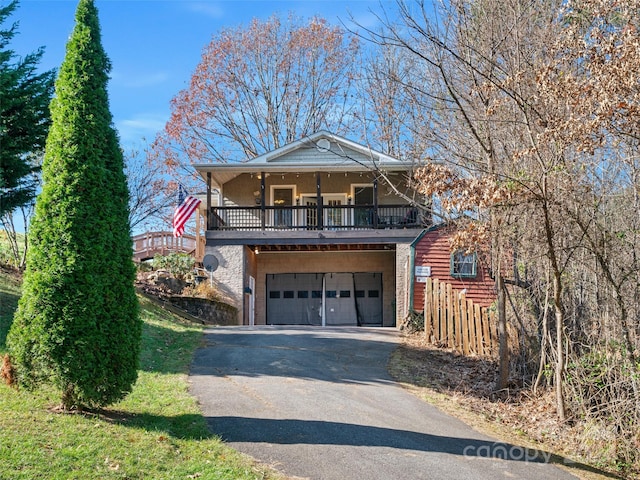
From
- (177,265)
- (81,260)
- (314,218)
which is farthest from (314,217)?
(81,260)

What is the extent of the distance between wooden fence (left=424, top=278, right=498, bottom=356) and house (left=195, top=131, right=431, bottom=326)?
6.16 meters

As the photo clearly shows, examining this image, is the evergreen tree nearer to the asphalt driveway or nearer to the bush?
the asphalt driveway

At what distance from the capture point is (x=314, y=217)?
22.3m

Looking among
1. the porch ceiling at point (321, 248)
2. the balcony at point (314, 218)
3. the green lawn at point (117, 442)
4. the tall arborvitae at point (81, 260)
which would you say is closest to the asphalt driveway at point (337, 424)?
the green lawn at point (117, 442)

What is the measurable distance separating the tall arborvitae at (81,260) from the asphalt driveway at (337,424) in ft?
5.23

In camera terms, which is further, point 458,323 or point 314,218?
point 314,218

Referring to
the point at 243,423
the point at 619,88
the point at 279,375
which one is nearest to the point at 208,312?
the point at 279,375

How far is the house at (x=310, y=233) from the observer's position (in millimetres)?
20781

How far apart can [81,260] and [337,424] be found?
12.0ft

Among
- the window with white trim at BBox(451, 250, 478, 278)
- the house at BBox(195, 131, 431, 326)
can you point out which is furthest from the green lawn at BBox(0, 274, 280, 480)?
the house at BBox(195, 131, 431, 326)

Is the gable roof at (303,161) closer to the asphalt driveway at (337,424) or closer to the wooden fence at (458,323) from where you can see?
the wooden fence at (458,323)

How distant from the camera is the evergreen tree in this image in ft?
40.1

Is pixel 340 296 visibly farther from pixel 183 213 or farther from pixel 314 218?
pixel 183 213

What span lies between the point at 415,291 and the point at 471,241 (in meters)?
10.1
